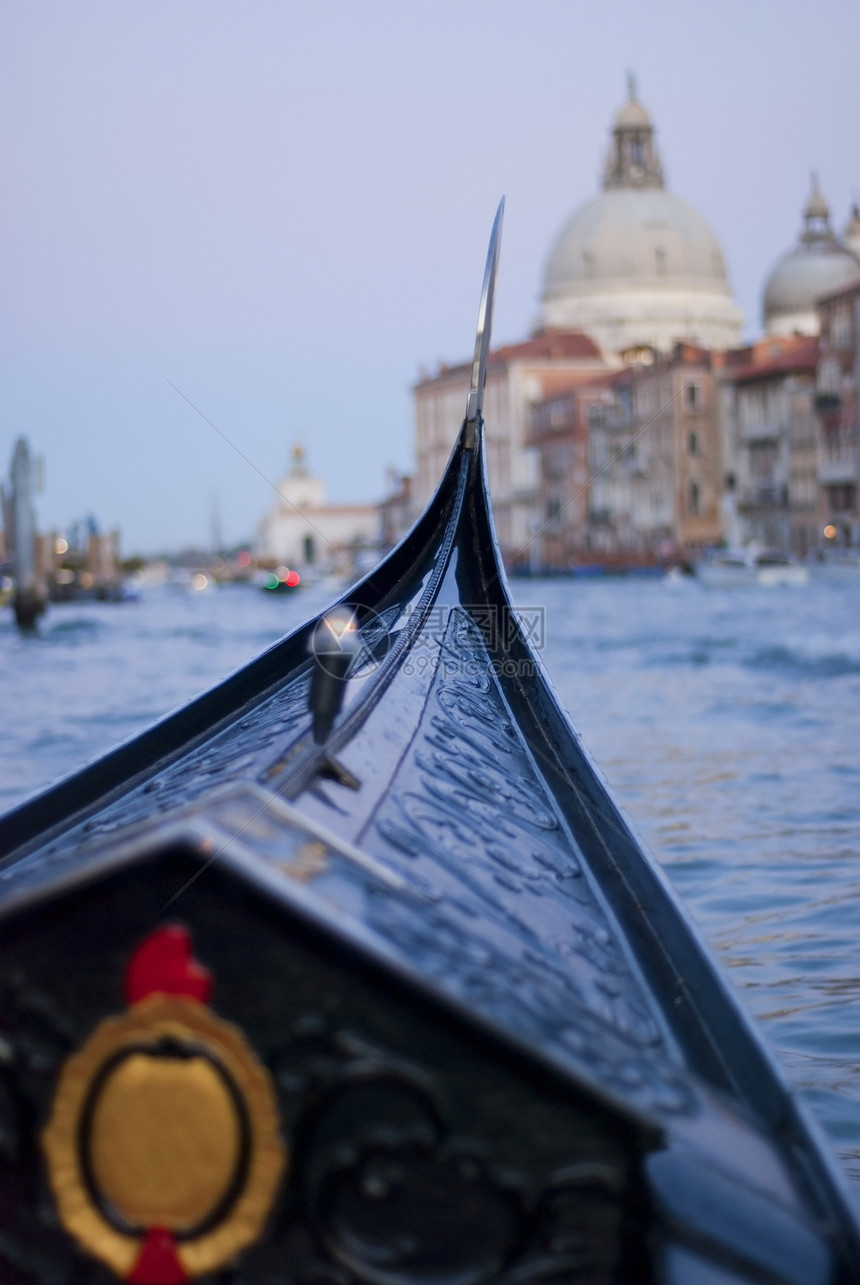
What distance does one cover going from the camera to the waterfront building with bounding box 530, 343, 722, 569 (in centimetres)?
2575

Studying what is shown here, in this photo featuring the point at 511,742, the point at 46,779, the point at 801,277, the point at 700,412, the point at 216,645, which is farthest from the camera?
the point at 801,277

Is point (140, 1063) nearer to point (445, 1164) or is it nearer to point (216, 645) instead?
point (445, 1164)

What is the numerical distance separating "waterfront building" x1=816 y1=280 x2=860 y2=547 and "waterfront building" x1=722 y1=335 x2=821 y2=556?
1.39 feet

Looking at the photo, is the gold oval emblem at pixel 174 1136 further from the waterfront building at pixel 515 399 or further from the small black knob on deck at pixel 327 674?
the waterfront building at pixel 515 399

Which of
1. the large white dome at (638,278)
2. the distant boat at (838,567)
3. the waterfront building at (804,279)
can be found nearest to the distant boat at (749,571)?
the distant boat at (838,567)

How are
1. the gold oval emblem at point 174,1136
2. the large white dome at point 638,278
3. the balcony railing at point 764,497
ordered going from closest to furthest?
the gold oval emblem at point 174,1136 < the balcony railing at point 764,497 < the large white dome at point 638,278

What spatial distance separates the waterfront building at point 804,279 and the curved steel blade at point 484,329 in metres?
31.5

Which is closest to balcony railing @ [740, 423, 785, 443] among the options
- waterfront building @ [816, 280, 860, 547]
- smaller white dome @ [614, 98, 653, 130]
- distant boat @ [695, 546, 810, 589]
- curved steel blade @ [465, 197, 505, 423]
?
waterfront building @ [816, 280, 860, 547]

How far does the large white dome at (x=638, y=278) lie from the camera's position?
37188mm

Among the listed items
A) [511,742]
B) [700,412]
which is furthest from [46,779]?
[700,412]

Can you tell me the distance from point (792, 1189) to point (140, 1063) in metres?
0.28

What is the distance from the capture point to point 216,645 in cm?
1045

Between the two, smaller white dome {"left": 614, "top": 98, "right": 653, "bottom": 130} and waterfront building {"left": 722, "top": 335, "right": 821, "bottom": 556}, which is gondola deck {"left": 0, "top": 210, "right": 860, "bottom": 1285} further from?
smaller white dome {"left": 614, "top": 98, "right": 653, "bottom": 130}

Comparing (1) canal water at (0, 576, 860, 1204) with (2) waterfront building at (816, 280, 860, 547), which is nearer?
(1) canal water at (0, 576, 860, 1204)
